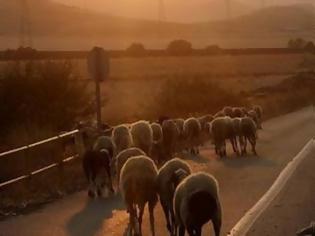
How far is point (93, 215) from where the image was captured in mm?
16156

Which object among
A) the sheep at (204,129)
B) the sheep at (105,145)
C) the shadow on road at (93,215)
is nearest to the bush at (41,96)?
the sheep at (204,129)

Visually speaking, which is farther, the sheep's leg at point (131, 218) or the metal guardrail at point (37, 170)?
the metal guardrail at point (37, 170)

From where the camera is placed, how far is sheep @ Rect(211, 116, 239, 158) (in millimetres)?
27156

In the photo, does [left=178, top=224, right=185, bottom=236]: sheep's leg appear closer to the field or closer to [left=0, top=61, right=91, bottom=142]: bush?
[left=0, top=61, right=91, bottom=142]: bush

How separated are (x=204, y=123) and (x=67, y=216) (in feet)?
54.7

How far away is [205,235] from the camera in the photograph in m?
13.9

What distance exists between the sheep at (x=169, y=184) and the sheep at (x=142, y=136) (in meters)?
9.10

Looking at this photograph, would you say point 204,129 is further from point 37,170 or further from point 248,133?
point 37,170

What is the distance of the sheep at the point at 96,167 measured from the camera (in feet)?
59.7

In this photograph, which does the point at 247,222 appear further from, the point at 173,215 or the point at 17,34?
the point at 17,34

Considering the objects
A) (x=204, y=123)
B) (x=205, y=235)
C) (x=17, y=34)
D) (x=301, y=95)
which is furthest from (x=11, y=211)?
(x=17, y=34)

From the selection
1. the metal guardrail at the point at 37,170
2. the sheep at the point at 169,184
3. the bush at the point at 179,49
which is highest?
the sheep at the point at 169,184

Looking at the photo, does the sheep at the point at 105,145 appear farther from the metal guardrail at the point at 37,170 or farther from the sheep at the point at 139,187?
the sheep at the point at 139,187

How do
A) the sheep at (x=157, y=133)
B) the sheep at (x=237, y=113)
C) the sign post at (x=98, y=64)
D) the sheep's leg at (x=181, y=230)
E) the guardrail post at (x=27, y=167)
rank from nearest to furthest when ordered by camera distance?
the sheep's leg at (x=181, y=230)
the guardrail post at (x=27, y=167)
the sign post at (x=98, y=64)
the sheep at (x=157, y=133)
the sheep at (x=237, y=113)
